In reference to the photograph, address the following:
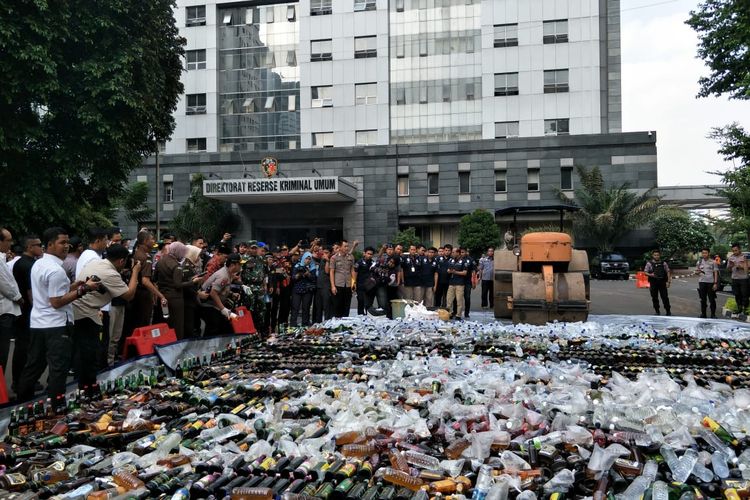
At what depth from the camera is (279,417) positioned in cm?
453

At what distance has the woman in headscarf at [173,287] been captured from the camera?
8609 mm

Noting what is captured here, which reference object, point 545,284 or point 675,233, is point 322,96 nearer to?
point 675,233

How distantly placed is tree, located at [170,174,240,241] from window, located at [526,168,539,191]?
19051 millimetres

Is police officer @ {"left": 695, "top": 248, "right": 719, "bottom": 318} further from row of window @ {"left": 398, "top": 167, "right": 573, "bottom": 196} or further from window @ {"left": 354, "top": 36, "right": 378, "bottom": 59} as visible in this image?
window @ {"left": 354, "top": 36, "right": 378, "bottom": 59}

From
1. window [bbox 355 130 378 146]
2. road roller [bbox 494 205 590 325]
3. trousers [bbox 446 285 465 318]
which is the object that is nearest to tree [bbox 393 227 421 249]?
window [bbox 355 130 378 146]

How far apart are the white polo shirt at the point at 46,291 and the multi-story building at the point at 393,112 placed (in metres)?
27.6

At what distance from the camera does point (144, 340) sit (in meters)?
7.07

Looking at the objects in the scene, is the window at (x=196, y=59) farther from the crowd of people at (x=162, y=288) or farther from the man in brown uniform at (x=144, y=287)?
the man in brown uniform at (x=144, y=287)

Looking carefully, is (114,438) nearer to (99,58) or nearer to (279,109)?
(99,58)


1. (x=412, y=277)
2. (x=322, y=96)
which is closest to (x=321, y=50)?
(x=322, y=96)

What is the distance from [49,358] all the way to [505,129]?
3346 centimetres

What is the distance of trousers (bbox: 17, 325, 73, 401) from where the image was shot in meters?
5.55

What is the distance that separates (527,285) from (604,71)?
94.9 ft

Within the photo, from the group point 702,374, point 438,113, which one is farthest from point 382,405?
point 438,113
